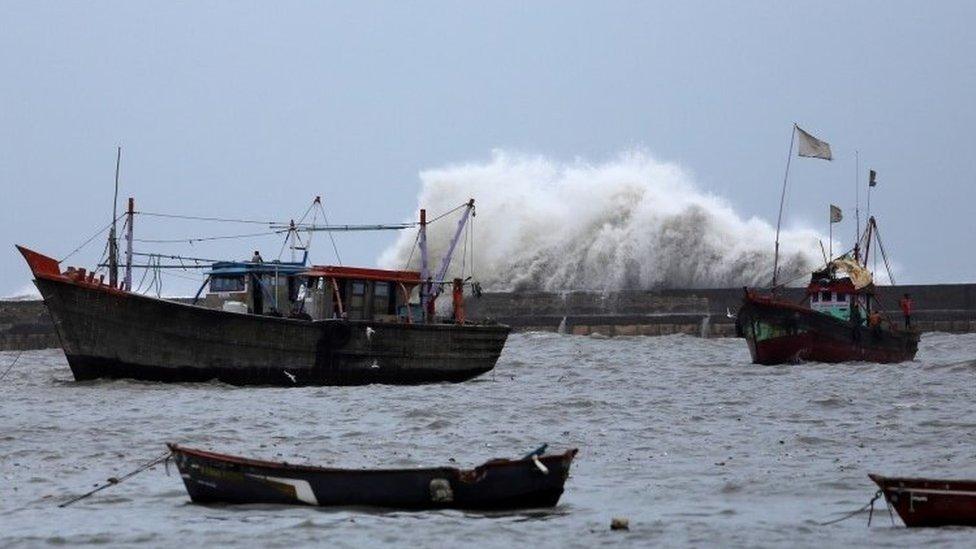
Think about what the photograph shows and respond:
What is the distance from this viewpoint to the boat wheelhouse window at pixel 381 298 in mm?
32938

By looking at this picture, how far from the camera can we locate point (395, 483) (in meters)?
15.9

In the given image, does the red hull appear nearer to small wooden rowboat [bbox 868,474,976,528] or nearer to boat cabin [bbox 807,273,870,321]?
boat cabin [bbox 807,273,870,321]

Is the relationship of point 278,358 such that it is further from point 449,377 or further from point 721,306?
point 721,306

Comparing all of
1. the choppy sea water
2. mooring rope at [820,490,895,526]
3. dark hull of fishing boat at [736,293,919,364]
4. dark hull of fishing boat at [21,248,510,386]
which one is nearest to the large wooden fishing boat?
dark hull of fishing boat at [21,248,510,386]

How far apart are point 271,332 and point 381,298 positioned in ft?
8.98

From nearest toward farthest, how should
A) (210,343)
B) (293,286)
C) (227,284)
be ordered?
(210,343), (293,286), (227,284)

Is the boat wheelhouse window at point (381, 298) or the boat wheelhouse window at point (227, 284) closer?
the boat wheelhouse window at point (381, 298)

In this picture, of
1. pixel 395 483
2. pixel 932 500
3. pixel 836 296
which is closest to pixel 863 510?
pixel 932 500

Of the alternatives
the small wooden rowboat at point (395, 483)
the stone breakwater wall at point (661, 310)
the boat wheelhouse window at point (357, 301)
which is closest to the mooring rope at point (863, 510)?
the small wooden rowboat at point (395, 483)

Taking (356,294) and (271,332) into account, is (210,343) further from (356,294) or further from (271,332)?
(356,294)

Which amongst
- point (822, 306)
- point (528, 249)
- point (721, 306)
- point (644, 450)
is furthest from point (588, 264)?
point (644, 450)

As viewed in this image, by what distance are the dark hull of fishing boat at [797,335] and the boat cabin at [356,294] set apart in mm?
10739

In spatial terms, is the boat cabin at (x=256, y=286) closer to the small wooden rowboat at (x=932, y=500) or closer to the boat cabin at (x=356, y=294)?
the boat cabin at (x=356, y=294)

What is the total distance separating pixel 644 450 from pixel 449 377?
12.5 metres
